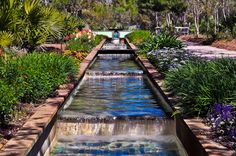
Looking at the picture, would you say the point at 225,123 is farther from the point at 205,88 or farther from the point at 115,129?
the point at 115,129

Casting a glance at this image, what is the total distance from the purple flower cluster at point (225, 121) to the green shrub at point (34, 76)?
3.11 meters

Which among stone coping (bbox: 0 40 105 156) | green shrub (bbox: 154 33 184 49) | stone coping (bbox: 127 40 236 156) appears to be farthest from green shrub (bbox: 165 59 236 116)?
green shrub (bbox: 154 33 184 49)

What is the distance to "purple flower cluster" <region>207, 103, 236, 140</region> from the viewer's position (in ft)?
21.1

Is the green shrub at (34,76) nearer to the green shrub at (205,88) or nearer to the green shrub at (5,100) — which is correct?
the green shrub at (5,100)

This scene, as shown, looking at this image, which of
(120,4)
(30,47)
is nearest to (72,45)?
(30,47)

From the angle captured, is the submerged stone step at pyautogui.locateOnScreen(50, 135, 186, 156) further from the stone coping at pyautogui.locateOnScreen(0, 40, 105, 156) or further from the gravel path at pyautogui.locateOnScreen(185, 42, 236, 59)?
the gravel path at pyautogui.locateOnScreen(185, 42, 236, 59)

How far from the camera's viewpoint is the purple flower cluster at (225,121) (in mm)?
6426

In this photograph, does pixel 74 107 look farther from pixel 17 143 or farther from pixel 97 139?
pixel 17 143

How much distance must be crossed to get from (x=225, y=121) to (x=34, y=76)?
151 inches

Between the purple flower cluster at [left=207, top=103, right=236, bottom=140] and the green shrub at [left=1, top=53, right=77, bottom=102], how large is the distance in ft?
10.2

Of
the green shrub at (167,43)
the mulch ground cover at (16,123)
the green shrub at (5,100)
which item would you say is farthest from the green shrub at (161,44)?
the green shrub at (5,100)

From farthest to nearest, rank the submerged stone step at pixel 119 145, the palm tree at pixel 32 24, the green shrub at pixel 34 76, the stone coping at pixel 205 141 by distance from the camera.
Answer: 1. the palm tree at pixel 32 24
2. the green shrub at pixel 34 76
3. the submerged stone step at pixel 119 145
4. the stone coping at pixel 205 141

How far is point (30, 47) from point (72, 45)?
5961mm

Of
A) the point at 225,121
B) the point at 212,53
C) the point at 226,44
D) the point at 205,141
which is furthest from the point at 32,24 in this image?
the point at 226,44
